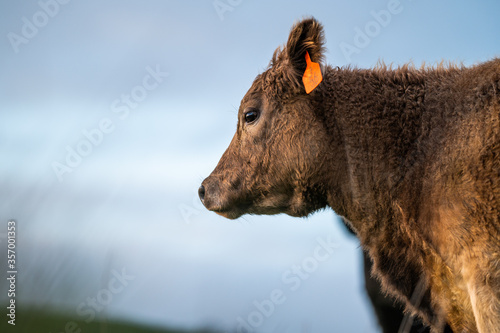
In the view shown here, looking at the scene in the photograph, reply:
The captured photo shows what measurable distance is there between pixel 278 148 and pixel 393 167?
1.29 meters

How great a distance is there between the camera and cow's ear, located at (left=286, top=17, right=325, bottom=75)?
5316 mm

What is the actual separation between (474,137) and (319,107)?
1624 millimetres

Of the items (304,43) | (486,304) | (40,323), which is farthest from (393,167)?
(40,323)

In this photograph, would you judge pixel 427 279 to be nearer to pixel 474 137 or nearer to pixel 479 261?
pixel 479 261

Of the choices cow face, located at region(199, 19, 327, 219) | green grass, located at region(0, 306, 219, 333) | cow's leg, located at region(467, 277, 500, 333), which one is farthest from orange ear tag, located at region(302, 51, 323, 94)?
green grass, located at region(0, 306, 219, 333)

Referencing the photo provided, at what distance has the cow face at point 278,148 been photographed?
17.0ft

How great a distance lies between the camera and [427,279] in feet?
→ 15.1

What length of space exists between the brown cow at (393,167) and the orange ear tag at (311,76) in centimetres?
10

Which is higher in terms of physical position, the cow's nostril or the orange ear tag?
the orange ear tag

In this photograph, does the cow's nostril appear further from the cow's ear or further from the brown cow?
the cow's ear

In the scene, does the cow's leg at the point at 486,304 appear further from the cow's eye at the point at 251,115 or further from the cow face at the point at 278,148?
the cow's eye at the point at 251,115

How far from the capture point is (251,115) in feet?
18.4

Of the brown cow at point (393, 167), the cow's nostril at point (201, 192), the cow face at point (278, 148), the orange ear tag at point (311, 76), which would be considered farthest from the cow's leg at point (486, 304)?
the cow's nostril at point (201, 192)

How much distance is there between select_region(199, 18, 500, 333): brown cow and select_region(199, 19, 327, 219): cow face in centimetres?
1
